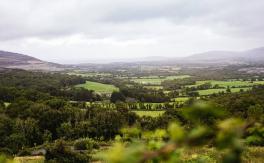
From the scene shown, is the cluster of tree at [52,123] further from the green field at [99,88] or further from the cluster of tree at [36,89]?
the green field at [99,88]

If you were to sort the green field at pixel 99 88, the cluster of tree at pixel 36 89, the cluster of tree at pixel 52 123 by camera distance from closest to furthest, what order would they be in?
the cluster of tree at pixel 52 123 < the cluster of tree at pixel 36 89 < the green field at pixel 99 88

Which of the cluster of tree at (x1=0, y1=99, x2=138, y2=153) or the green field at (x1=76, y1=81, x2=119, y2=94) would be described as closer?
the cluster of tree at (x1=0, y1=99, x2=138, y2=153)

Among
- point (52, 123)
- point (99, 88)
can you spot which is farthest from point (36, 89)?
point (52, 123)

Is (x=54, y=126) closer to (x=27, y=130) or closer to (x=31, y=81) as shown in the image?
(x=27, y=130)

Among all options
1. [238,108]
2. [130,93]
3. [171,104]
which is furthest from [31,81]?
[238,108]

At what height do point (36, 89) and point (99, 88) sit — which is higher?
→ point (36, 89)

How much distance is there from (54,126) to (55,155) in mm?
42728

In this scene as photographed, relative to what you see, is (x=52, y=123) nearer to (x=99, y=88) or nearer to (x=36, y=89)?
(x=36, y=89)

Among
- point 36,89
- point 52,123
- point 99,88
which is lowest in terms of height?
point 52,123

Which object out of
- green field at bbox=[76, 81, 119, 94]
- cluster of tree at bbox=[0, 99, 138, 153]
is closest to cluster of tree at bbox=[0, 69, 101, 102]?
green field at bbox=[76, 81, 119, 94]

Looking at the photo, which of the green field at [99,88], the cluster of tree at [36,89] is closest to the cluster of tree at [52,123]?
the cluster of tree at [36,89]

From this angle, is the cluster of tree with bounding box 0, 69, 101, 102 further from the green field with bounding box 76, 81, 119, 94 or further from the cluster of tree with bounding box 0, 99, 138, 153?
the cluster of tree with bounding box 0, 99, 138, 153

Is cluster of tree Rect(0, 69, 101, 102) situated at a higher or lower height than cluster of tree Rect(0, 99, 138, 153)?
higher

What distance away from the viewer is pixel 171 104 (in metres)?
93.2
